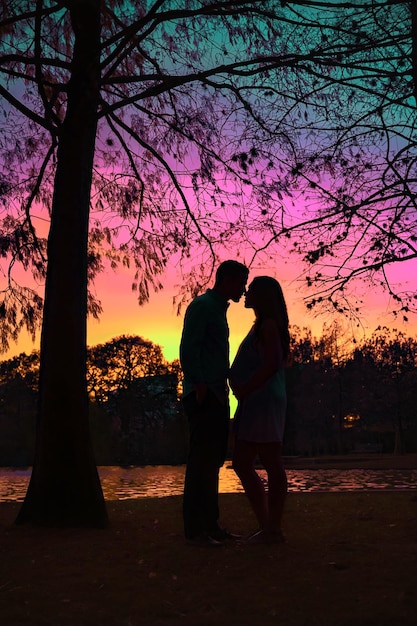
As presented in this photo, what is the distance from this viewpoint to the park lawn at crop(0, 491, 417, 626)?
4.12 meters

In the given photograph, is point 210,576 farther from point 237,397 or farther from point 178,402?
point 178,402

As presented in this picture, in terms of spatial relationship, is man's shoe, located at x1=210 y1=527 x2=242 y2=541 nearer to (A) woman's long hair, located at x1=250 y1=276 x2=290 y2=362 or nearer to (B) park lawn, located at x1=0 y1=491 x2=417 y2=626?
(B) park lawn, located at x1=0 y1=491 x2=417 y2=626

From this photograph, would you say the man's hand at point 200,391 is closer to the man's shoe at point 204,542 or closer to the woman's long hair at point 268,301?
the woman's long hair at point 268,301

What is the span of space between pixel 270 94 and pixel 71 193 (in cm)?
313

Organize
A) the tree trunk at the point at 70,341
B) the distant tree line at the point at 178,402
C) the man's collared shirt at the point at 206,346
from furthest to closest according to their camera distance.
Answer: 1. the distant tree line at the point at 178,402
2. the tree trunk at the point at 70,341
3. the man's collared shirt at the point at 206,346

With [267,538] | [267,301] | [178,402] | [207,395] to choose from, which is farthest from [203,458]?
[178,402]

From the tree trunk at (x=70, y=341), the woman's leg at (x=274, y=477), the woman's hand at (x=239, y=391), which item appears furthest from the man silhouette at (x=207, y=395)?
the tree trunk at (x=70, y=341)

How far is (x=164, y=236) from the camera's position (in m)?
11.8

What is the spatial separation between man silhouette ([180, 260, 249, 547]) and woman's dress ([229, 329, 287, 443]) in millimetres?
134

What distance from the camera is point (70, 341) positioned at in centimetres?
802

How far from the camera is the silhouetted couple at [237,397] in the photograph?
6.00 m

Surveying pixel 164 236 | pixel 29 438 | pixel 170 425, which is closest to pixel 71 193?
pixel 164 236

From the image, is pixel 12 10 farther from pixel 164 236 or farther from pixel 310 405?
pixel 310 405

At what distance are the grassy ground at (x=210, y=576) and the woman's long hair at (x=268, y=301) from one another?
73.2 inches
